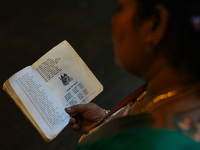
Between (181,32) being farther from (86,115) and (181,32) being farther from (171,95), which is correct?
(86,115)

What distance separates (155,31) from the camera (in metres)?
0.43

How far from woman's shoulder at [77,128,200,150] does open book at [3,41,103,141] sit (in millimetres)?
374

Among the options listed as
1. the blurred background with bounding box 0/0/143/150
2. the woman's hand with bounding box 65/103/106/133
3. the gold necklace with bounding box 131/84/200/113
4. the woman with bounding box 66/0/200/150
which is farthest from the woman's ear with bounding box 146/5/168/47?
the blurred background with bounding box 0/0/143/150

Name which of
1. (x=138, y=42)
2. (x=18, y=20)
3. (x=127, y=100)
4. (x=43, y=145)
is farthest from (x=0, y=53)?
(x=138, y=42)

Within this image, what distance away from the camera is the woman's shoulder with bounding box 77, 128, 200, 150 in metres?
0.43

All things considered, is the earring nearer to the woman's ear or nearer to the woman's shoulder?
the woman's ear

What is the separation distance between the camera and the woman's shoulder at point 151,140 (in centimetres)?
43

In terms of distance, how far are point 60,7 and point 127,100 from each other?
80cm

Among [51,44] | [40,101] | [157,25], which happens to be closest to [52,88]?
[40,101]

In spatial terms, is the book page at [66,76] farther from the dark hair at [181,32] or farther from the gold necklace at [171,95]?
the dark hair at [181,32]

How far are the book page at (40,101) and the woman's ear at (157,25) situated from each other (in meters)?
0.49

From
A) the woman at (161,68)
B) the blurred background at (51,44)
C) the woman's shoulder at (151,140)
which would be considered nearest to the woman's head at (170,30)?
the woman at (161,68)

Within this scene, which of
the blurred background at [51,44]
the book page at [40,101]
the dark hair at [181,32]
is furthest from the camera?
the blurred background at [51,44]

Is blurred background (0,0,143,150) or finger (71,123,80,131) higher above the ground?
blurred background (0,0,143,150)
